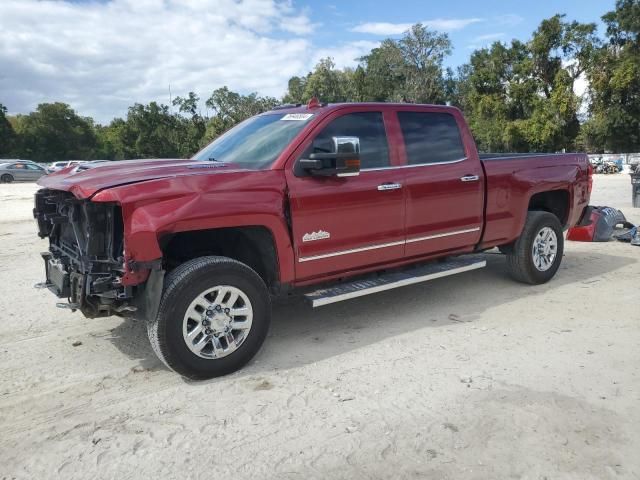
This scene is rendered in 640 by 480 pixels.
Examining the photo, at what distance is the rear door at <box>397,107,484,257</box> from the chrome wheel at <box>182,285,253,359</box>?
1797mm

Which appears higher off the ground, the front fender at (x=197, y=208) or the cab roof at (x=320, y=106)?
the cab roof at (x=320, y=106)

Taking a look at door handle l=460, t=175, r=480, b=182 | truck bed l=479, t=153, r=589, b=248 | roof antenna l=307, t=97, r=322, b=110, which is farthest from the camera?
truck bed l=479, t=153, r=589, b=248

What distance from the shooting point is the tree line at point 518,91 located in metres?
35.6

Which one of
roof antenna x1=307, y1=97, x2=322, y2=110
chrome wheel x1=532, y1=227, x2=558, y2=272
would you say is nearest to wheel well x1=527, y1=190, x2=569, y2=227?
chrome wheel x1=532, y1=227, x2=558, y2=272

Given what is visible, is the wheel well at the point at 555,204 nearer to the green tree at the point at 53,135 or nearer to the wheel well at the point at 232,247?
the wheel well at the point at 232,247

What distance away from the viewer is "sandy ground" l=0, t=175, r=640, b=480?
285 cm

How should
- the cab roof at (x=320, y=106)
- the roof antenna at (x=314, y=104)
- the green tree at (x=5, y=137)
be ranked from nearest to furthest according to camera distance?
1. the cab roof at (x=320, y=106)
2. the roof antenna at (x=314, y=104)
3. the green tree at (x=5, y=137)

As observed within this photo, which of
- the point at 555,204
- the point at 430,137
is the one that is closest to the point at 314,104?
the point at 430,137

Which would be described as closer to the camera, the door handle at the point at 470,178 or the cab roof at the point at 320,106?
the cab roof at the point at 320,106

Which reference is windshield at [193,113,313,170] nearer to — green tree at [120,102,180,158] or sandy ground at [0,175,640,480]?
sandy ground at [0,175,640,480]

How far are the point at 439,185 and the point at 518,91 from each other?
3603 centimetres

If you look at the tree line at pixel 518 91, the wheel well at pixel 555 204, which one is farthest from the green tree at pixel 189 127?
the wheel well at pixel 555 204

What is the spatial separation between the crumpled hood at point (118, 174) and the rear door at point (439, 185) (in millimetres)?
1746

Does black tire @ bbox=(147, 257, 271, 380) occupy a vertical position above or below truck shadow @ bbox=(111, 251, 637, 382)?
above
